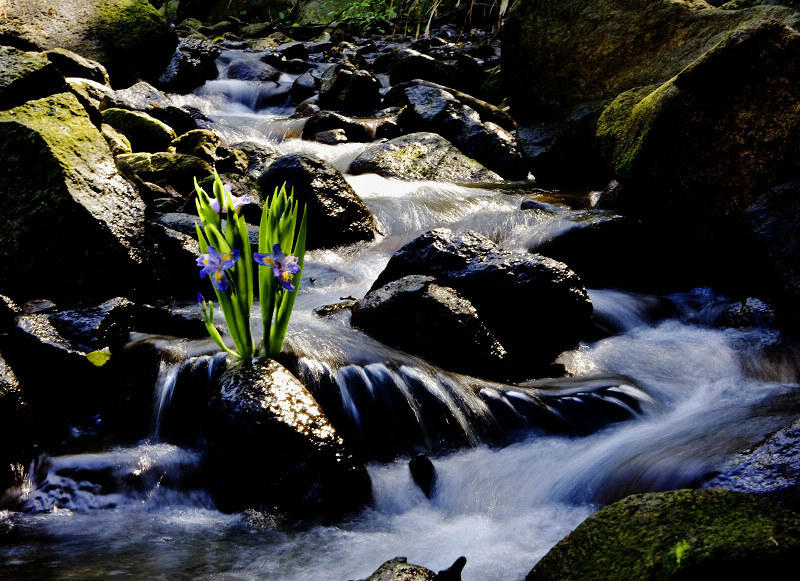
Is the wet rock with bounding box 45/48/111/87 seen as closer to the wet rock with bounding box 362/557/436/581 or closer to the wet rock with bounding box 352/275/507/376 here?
the wet rock with bounding box 352/275/507/376

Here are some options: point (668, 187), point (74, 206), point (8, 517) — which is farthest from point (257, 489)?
A: point (668, 187)

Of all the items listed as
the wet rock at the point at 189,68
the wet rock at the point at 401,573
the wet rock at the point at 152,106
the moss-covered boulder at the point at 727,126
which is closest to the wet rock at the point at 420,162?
the wet rock at the point at 152,106

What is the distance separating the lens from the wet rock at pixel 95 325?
358 centimetres

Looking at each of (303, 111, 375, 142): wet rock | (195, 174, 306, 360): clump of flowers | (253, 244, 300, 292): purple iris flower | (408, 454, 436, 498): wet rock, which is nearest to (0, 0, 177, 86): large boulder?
(303, 111, 375, 142): wet rock

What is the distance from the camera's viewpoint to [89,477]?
304cm

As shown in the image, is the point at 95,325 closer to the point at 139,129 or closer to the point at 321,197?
the point at 321,197

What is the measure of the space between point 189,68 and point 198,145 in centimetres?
597

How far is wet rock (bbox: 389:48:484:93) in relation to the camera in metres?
12.3

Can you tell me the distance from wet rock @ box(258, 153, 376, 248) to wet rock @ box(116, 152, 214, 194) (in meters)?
0.76

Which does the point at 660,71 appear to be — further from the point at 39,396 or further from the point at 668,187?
the point at 39,396

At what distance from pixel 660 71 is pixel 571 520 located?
21.5ft

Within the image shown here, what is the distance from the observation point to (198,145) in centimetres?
766

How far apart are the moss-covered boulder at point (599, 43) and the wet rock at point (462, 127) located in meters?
0.59

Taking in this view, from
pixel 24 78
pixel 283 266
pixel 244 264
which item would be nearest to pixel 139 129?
pixel 24 78
